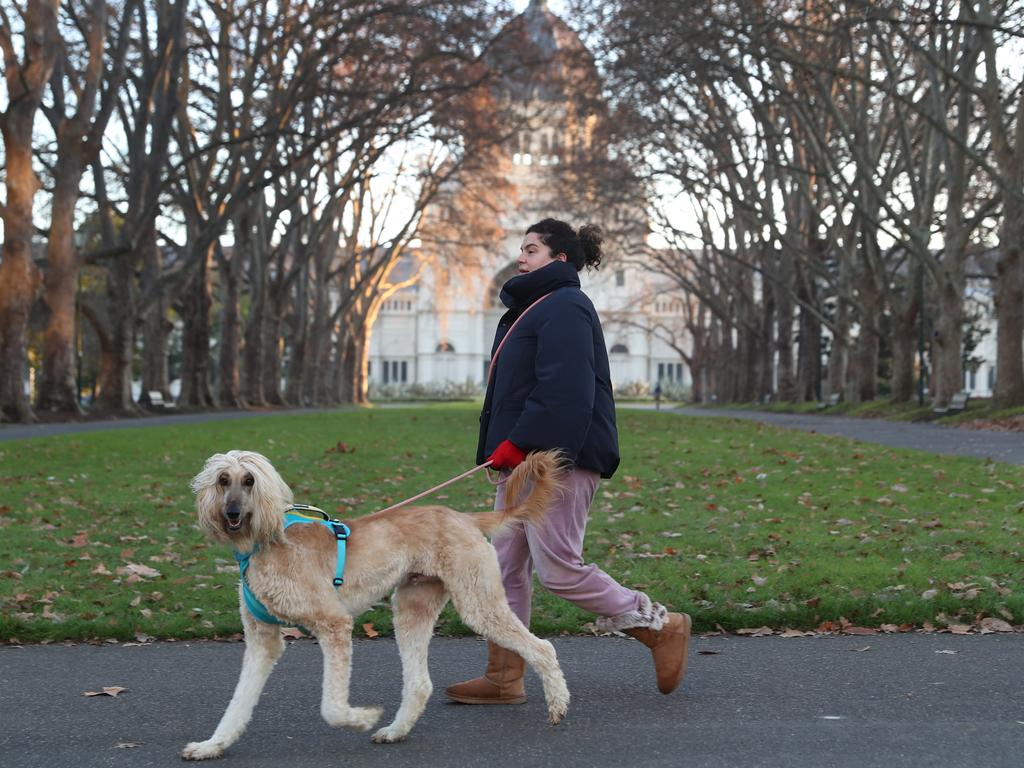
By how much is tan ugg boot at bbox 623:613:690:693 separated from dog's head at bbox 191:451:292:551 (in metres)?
1.77

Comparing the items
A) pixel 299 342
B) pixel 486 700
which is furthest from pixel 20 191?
pixel 299 342

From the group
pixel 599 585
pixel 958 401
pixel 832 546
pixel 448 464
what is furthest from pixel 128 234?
pixel 599 585

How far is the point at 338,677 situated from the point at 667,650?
1562 mm

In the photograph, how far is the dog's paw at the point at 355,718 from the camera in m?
4.76

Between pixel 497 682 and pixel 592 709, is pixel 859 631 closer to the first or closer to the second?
pixel 592 709

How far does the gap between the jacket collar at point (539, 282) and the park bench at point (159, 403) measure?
32.4m

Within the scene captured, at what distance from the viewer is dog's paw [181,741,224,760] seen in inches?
183

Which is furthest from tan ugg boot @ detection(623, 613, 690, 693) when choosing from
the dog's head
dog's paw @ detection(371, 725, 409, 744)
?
the dog's head

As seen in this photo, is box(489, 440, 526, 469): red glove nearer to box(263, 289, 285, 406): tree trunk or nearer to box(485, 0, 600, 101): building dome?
box(485, 0, 600, 101): building dome

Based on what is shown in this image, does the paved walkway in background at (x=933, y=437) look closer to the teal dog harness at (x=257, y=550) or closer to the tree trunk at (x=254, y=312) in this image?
the teal dog harness at (x=257, y=550)

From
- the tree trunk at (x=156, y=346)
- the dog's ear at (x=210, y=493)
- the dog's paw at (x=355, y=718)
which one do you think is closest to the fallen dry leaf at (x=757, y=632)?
the dog's paw at (x=355, y=718)

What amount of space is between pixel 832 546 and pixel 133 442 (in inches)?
565

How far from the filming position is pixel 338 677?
4.77 m

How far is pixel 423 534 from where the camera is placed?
16.5ft
